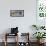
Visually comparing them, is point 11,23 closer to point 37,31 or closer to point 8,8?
point 8,8

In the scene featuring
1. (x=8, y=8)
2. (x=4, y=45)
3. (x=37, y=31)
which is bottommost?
(x=4, y=45)

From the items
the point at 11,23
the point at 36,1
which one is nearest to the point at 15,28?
the point at 11,23

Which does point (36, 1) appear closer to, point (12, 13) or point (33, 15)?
point (33, 15)

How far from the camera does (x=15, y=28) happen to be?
22.7ft

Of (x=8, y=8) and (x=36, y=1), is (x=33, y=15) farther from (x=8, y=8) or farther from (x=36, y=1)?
(x=8, y=8)

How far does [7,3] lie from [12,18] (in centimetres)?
71

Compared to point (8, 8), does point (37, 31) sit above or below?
below

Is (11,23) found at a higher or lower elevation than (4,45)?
higher

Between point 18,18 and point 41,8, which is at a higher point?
point 41,8

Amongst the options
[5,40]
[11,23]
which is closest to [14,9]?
[11,23]

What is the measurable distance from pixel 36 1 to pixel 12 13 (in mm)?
1204

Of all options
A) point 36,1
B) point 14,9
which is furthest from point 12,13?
point 36,1

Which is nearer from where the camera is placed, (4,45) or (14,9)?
(4,45)

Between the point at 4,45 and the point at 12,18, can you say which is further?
the point at 12,18
